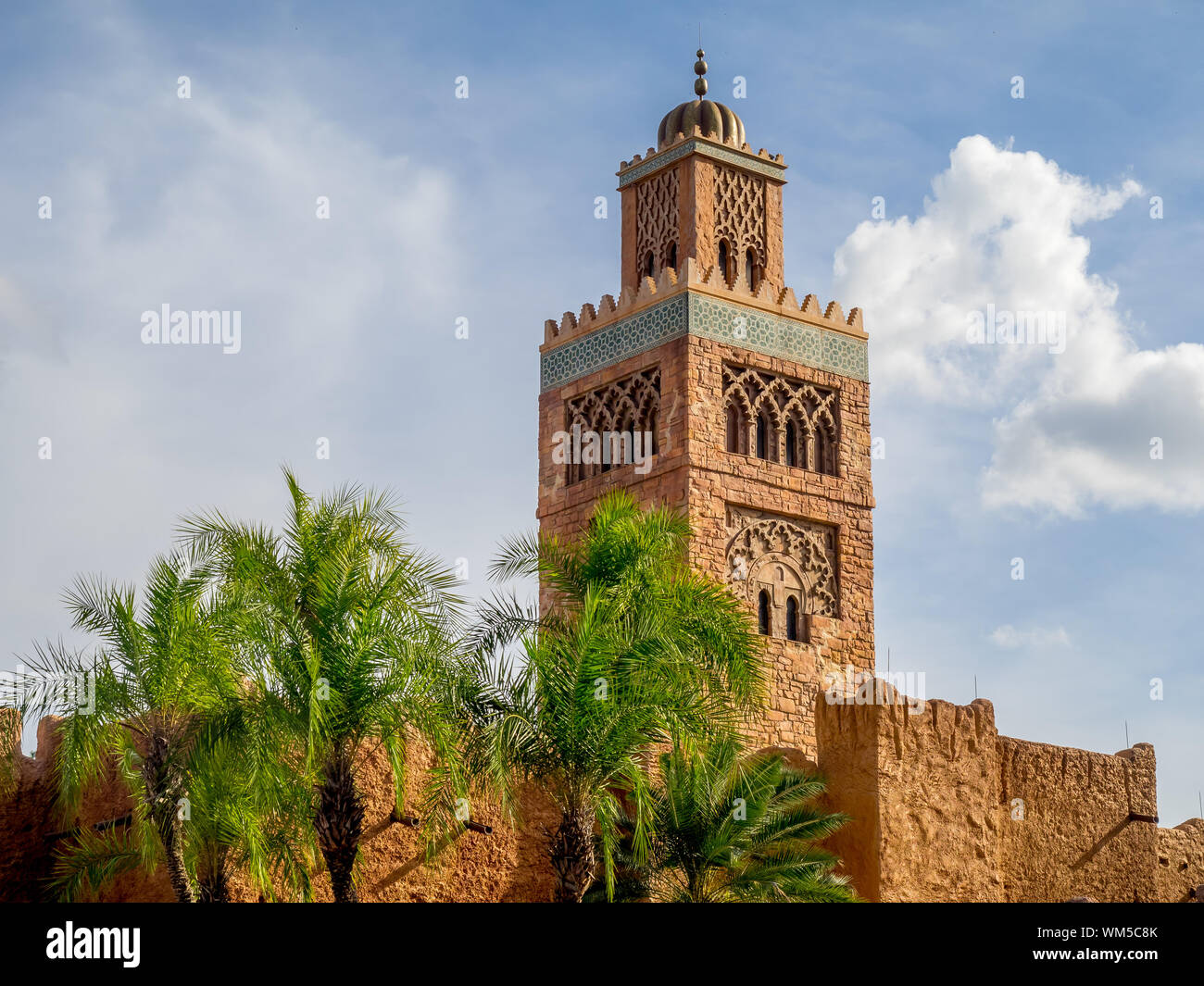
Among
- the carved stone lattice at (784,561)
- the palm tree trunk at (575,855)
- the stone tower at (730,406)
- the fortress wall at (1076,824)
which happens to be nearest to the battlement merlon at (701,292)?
the stone tower at (730,406)

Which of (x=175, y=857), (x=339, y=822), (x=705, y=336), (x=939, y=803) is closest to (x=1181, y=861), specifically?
(x=939, y=803)

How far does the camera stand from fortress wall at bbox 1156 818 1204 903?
23156 mm

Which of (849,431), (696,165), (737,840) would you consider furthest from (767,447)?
(737,840)

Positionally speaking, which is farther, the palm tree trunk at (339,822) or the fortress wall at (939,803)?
the fortress wall at (939,803)

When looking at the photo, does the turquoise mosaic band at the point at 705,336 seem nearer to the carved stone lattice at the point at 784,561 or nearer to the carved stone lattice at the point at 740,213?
the carved stone lattice at the point at 740,213

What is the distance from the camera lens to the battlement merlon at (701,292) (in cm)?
2689

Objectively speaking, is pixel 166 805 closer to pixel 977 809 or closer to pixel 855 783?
pixel 855 783

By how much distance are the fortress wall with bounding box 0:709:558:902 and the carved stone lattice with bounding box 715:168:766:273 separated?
11855 mm

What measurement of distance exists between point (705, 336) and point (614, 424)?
1.88m

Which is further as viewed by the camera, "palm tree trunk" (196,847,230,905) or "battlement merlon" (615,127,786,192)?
"battlement merlon" (615,127,786,192)

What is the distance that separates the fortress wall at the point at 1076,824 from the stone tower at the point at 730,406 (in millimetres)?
4927

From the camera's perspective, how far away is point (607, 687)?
15867 millimetres

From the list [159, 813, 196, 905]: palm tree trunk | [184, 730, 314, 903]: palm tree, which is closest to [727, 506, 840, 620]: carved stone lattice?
[184, 730, 314, 903]: palm tree

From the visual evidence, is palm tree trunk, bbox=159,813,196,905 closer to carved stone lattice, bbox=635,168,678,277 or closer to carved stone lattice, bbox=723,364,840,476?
carved stone lattice, bbox=723,364,840,476
